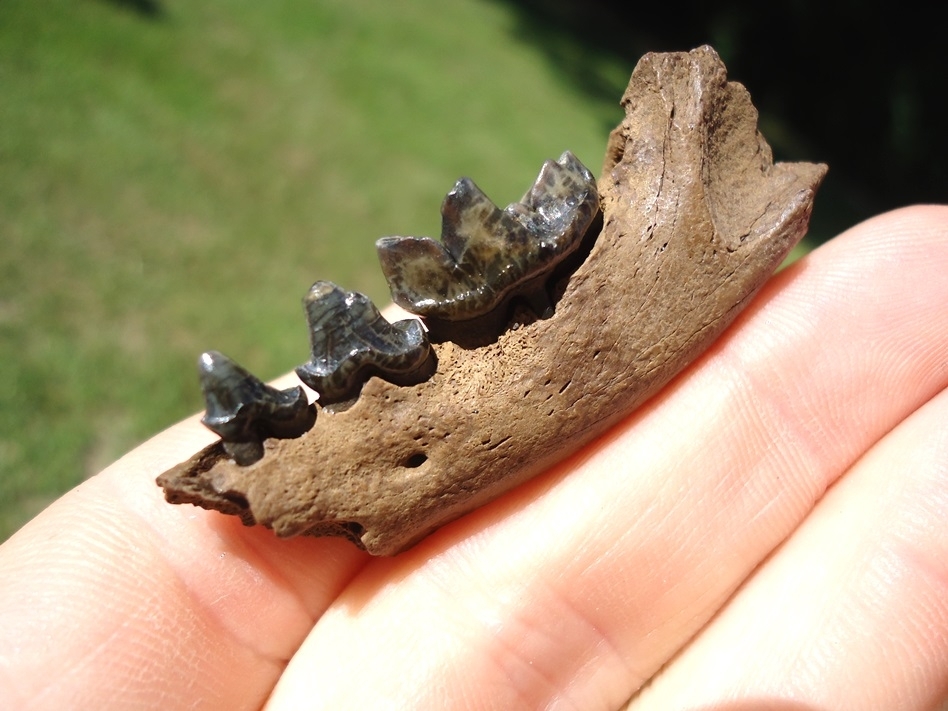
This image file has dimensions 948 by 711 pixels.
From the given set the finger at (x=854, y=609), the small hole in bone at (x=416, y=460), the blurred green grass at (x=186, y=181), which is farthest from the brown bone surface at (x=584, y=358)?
the blurred green grass at (x=186, y=181)

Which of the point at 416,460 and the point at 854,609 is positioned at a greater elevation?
the point at 416,460

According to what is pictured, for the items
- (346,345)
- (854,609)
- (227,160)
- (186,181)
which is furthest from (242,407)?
(227,160)

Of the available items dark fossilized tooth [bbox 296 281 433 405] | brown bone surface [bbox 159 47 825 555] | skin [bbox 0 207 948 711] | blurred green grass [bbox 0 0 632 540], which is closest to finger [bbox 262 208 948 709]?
skin [bbox 0 207 948 711]

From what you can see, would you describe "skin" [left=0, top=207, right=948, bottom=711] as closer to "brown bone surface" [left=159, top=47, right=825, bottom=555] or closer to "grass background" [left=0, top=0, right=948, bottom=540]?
"brown bone surface" [left=159, top=47, right=825, bottom=555]

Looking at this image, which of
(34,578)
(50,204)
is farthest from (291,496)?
(50,204)

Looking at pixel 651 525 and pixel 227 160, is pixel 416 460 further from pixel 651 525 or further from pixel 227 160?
pixel 227 160

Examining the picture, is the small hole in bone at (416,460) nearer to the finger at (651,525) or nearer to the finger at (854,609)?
the finger at (651,525)
